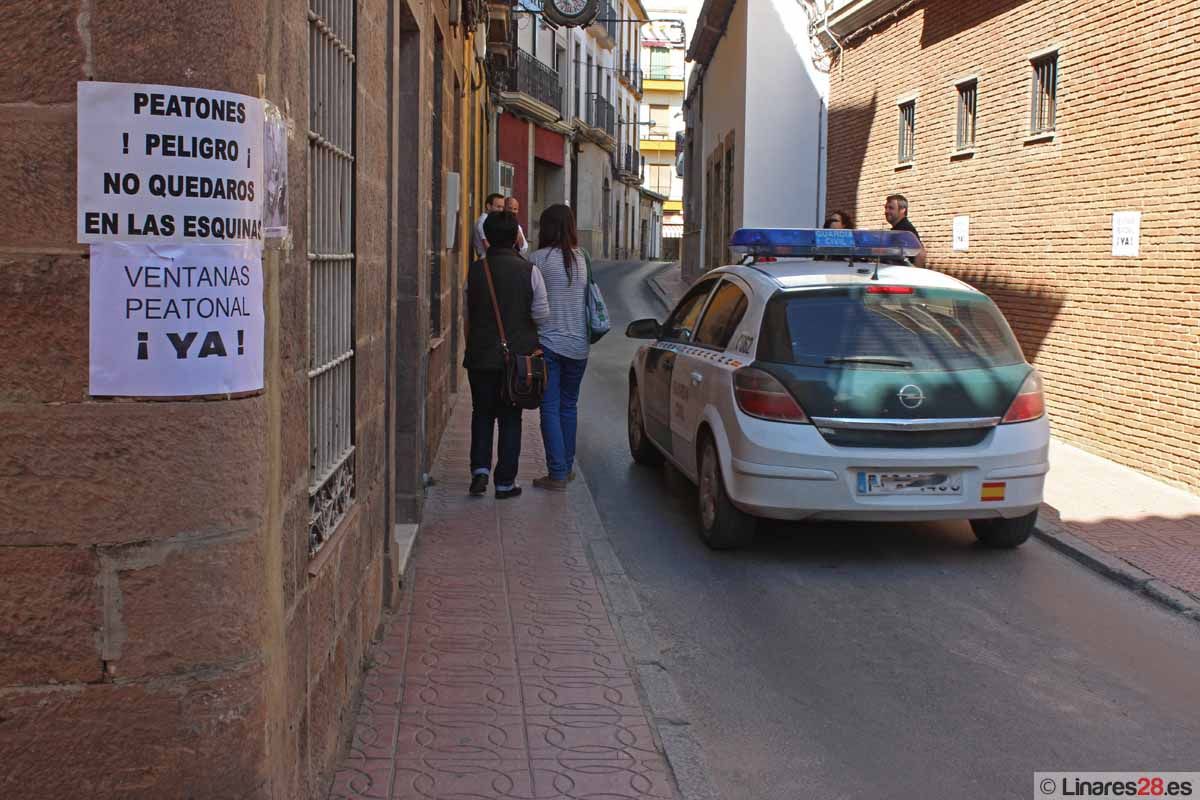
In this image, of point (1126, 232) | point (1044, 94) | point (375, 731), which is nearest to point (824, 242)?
point (1126, 232)

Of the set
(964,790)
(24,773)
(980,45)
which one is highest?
(980,45)

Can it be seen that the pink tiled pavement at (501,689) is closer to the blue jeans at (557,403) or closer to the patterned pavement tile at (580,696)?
the patterned pavement tile at (580,696)

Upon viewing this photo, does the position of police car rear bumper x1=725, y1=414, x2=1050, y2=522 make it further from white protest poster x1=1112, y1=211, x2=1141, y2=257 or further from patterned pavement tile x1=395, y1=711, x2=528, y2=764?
white protest poster x1=1112, y1=211, x2=1141, y2=257

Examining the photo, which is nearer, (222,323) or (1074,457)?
(222,323)

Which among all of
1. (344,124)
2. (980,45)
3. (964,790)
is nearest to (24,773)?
(344,124)

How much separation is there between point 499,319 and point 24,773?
20.2 feet

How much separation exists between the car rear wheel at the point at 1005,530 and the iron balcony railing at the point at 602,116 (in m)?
41.8

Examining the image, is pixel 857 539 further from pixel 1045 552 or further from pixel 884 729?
pixel 884 729

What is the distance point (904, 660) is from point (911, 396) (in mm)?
1846

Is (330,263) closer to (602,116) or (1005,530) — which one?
(1005,530)

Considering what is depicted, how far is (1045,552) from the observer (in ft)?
26.7

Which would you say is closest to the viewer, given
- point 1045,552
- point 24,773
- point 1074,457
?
point 24,773

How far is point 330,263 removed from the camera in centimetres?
450
